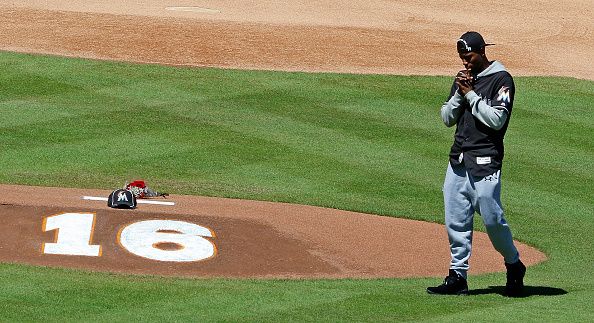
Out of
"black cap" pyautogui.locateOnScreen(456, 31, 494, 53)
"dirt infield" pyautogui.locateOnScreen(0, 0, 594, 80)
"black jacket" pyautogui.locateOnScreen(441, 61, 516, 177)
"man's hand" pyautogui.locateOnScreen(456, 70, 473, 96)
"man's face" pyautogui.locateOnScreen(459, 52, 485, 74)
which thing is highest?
"dirt infield" pyautogui.locateOnScreen(0, 0, 594, 80)

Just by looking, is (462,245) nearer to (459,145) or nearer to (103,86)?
(459,145)

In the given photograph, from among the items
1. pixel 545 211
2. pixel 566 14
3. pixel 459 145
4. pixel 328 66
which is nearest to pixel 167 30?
pixel 328 66

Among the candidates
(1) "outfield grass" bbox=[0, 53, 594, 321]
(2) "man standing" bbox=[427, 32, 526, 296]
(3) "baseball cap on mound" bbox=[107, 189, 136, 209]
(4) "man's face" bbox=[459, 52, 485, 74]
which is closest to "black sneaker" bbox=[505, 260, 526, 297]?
(2) "man standing" bbox=[427, 32, 526, 296]

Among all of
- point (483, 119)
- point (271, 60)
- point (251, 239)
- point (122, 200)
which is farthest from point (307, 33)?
point (483, 119)

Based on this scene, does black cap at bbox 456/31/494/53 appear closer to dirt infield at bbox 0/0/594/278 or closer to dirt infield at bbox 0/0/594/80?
dirt infield at bbox 0/0/594/278

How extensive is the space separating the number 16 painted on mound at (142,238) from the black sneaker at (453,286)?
2310 mm

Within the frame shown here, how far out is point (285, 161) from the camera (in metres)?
15.4

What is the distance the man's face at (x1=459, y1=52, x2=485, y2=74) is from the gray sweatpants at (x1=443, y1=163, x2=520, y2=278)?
2.51 feet

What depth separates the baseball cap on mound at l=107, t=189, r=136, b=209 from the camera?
12.4 meters

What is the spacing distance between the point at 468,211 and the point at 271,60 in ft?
40.9

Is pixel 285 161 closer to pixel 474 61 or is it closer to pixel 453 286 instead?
pixel 453 286

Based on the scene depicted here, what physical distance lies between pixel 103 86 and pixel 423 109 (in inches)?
194

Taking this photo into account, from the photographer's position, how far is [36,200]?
12.8 metres

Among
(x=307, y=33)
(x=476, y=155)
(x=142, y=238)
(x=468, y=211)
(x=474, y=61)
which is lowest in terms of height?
(x=142, y=238)
